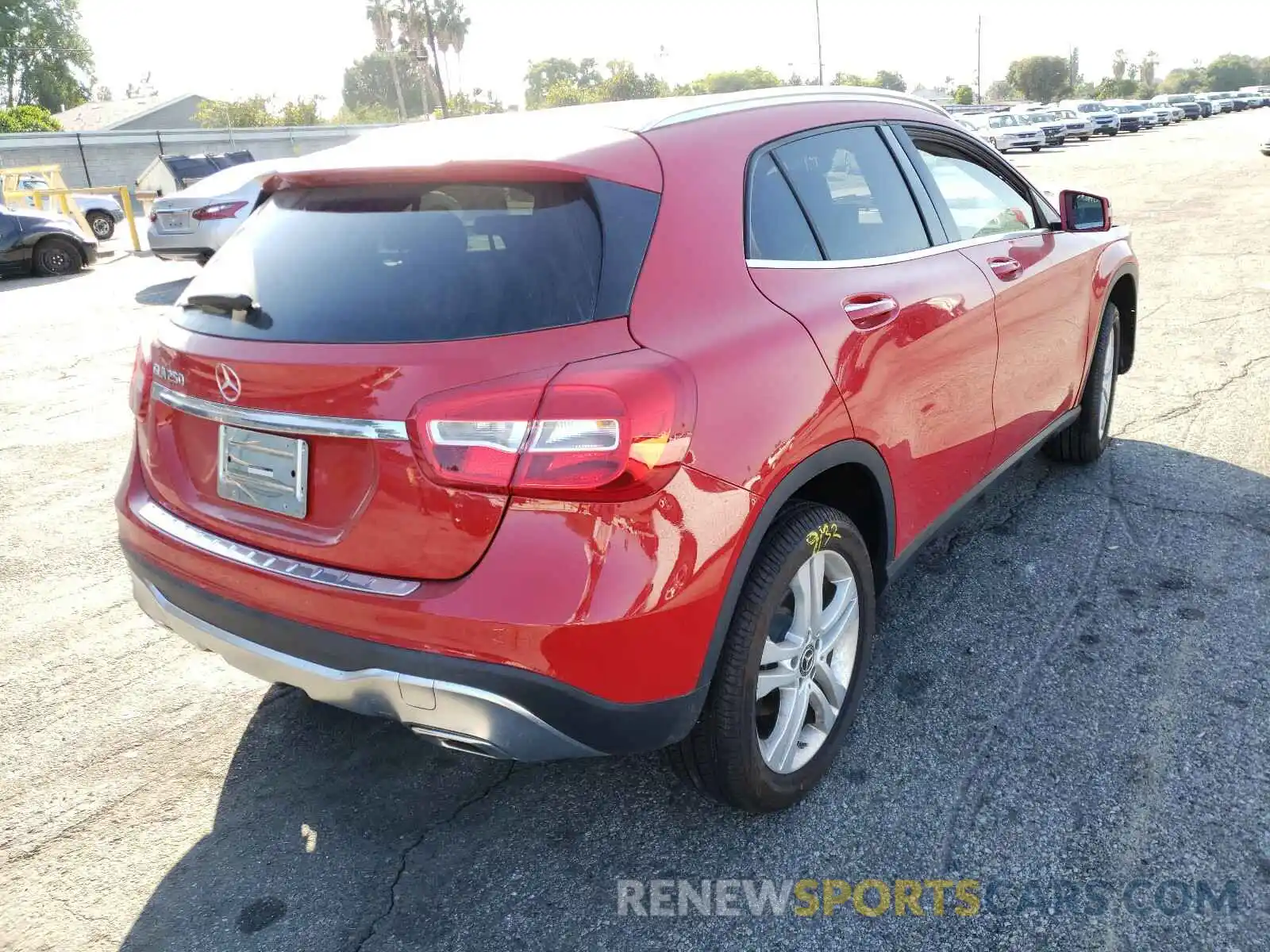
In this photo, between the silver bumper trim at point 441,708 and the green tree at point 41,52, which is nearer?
the silver bumper trim at point 441,708

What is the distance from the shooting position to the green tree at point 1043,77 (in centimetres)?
11575

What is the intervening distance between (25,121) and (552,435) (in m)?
47.1

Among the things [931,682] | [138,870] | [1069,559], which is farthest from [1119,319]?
[138,870]

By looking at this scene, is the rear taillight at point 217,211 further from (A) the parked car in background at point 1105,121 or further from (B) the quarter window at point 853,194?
(A) the parked car in background at point 1105,121

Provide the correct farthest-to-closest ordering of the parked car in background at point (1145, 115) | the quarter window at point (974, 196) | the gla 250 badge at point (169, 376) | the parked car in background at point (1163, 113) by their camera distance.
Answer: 1. the parked car in background at point (1163, 113)
2. the parked car in background at point (1145, 115)
3. the quarter window at point (974, 196)
4. the gla 250 badge at point (169, 376)

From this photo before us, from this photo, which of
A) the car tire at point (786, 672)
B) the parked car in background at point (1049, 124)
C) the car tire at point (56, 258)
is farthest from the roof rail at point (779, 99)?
the parked car in background at point (1049, 124)

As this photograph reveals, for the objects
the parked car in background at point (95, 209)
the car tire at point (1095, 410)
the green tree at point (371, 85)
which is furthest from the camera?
the green tree at point (371, 85)

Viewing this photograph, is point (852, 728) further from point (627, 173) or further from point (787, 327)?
point (627, 173)

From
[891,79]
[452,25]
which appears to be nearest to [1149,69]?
[891,79]

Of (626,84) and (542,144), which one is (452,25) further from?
(542,144)

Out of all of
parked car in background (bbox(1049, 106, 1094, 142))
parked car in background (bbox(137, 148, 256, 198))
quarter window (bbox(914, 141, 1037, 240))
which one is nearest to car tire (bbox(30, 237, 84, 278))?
parked car in background (bbox(137, 148, 256, 198))

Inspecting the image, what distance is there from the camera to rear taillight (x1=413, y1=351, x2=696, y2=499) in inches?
76.4

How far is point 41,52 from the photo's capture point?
6138 centimetres

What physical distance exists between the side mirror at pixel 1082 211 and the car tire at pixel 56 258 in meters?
13.7
